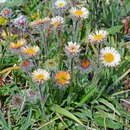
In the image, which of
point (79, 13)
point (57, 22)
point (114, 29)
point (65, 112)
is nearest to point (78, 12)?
point (79, 13)

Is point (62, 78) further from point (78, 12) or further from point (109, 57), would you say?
point (78, 12)

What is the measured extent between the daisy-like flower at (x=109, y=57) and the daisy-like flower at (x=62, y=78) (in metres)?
0.19

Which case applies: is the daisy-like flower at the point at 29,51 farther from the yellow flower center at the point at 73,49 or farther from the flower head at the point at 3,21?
the flower head at the point at 3,21

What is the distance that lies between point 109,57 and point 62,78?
0.86 feet

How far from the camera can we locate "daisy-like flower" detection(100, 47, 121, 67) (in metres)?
1.97

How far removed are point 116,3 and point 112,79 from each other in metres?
0.77

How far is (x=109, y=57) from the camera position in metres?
2.01

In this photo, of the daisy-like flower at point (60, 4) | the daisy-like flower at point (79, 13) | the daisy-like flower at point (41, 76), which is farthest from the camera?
the daisy-like flower at point (60, 4)

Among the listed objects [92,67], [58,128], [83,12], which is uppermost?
[83,12]

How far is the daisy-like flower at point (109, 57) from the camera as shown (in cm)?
197

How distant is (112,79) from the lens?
2.22 m

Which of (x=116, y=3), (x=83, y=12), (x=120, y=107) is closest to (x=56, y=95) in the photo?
(x=120, y=107)

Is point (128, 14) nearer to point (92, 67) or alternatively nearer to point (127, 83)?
point (127, 83)

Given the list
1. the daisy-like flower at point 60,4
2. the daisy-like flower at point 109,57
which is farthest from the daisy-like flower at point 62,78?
the daisy-like flower at point 60,4
